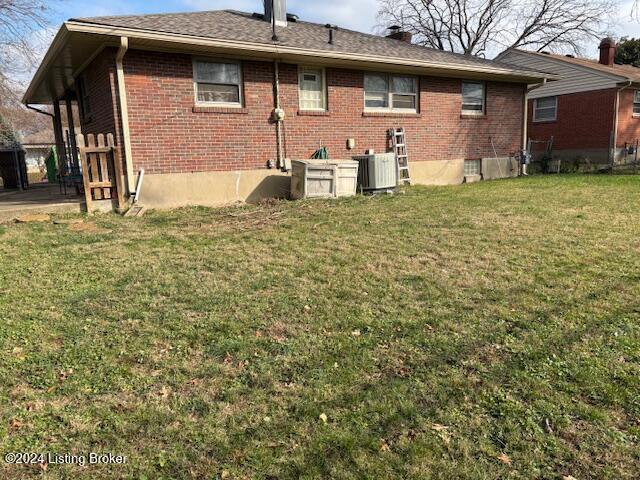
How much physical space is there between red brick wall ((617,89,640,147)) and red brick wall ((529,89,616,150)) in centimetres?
59

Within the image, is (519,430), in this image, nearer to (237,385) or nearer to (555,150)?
(237,385)

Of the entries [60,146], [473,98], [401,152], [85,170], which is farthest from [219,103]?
[473,98]

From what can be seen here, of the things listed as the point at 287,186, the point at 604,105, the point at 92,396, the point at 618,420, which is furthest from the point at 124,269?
the point at 604,105

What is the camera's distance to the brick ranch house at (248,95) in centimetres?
934

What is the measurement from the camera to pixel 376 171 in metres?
11.2

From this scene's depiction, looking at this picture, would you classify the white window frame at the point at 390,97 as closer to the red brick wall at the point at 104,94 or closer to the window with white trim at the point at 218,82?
the window with white trim at the point at 218,82

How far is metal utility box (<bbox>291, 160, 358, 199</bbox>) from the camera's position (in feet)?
33.9

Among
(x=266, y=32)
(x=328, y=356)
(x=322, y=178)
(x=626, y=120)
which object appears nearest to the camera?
(x=328, y=356)

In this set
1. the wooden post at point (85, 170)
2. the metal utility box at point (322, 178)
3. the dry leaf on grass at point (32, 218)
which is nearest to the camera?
the dry leaf on grass at point (32, 218)

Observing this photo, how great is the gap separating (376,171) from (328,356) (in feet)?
27.4

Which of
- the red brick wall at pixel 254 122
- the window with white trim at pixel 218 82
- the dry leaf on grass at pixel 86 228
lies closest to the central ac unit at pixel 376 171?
the red brick wall at pixel 254 122

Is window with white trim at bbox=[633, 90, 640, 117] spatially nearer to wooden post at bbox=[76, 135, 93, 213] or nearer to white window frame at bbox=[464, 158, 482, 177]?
white window frame at bbox=[464, 158, 482, 177]

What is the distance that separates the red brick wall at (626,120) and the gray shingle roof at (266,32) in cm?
899

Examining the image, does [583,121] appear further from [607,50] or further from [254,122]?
[254,122]
